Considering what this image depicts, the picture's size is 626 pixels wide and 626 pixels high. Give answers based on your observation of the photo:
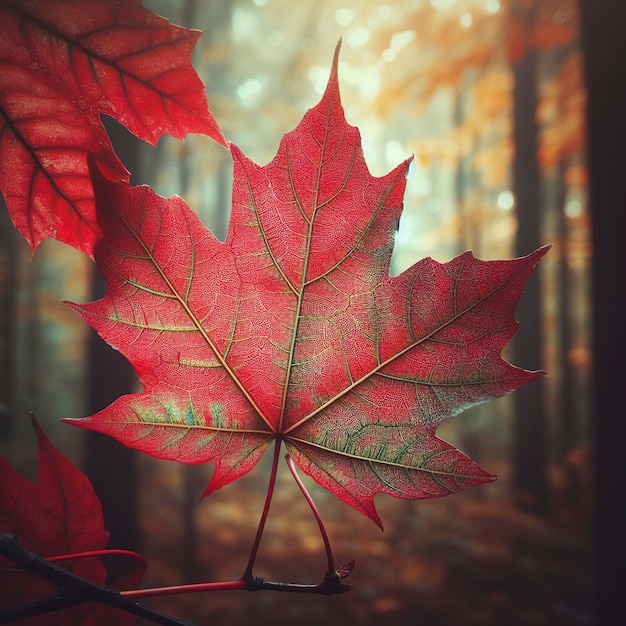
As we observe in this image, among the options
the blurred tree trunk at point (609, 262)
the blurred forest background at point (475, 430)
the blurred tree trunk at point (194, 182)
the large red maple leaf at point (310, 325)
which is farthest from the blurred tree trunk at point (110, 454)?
the blurred tree trunk at point (609, 262)

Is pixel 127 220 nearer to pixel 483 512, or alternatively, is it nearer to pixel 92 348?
pixel 92 348

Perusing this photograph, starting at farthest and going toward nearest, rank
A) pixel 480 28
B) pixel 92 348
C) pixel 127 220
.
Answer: pixel 480 28 < pixel 92 348 < pixel 127 220

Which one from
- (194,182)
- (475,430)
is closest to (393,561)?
(475,430)

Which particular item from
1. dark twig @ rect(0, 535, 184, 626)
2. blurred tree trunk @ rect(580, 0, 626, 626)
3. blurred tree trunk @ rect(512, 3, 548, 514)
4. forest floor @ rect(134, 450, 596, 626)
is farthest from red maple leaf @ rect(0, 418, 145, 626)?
blurred tree trunk @ rect(512, 3, 548, 514)

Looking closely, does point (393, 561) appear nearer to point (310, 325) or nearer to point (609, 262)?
point (609, 262)

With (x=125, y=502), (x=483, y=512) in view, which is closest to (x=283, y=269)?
(x=125, y=502)

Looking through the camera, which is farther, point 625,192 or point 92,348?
point 92,348

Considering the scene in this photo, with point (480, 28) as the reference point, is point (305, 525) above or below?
below
